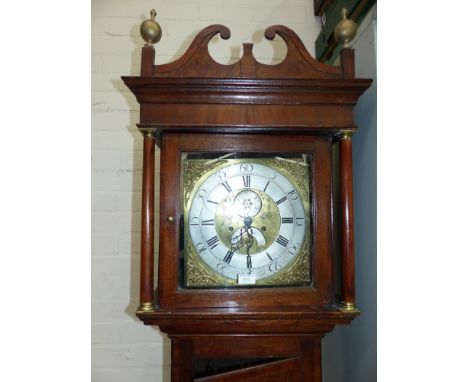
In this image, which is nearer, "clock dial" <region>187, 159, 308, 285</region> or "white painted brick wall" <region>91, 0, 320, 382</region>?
"clock dial" <region>187, 159, 308, 285</region>

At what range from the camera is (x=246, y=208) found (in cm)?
78

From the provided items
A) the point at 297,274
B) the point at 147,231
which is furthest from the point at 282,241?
the point at 147,231

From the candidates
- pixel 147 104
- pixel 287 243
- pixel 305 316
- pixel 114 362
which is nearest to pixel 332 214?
pixel 287 243

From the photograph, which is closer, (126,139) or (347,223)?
(347,223)

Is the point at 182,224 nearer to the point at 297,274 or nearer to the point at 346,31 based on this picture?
the point at 297,274

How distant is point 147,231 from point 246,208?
24 centimetres

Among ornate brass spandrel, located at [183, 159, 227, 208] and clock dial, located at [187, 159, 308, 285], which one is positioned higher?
ornate brass spandrel, located at [183, 159, 227, 208]

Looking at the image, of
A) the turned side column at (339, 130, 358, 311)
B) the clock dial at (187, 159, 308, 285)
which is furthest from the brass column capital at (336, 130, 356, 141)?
the clock dial at (187, 159, 308, 285)

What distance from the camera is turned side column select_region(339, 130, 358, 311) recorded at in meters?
0.73

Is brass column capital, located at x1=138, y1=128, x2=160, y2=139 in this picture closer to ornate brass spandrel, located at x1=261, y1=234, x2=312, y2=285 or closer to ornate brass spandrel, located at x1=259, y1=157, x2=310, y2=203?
ornate brass spandrel, located at x1=259, y1=157, x2=310, y2=203

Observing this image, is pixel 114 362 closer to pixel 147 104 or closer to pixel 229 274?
pixel 229 274

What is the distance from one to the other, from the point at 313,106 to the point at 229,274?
44 centimetres

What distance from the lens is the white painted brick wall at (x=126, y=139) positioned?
1122 mm

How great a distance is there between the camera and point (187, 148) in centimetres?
77
